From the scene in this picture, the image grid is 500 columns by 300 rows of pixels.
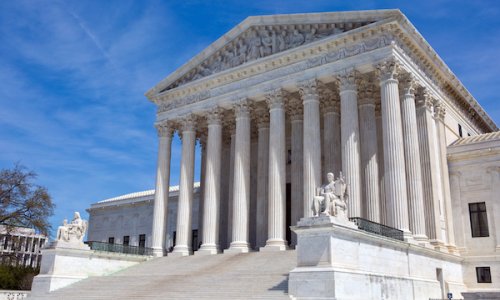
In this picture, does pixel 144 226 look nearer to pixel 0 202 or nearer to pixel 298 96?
pixel 0 202

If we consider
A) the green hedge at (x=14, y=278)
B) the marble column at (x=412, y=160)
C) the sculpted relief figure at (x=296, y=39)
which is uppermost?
the sculpted relief figure at (x=296, y=39)

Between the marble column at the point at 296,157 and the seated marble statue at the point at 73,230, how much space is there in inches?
592

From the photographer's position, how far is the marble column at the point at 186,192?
4109cm

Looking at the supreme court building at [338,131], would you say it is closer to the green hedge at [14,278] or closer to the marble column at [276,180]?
the marble column at [276,180]

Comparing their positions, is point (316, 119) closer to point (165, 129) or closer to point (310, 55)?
point (310, 55)

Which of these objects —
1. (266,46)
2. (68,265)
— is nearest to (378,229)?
(266,46)

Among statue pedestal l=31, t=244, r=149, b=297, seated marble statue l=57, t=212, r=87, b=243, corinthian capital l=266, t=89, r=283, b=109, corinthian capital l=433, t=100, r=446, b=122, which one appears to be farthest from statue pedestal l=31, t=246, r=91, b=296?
corinthian capital l=433, t=100, r=446, b=122

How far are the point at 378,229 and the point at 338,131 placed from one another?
13195 mm

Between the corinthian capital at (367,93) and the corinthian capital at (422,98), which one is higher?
the corinthian capital at (367,93)

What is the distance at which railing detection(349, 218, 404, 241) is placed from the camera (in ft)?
87.7

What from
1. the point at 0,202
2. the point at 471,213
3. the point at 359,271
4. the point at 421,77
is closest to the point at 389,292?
the point at 359,271

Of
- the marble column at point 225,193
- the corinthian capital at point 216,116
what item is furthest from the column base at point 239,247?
the corinthian capital at point 216,116

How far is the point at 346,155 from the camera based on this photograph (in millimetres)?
32812

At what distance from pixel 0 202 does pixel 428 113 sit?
3757cm
